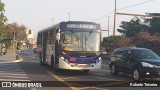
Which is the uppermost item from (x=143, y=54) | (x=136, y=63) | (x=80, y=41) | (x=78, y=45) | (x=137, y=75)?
(x=80, y=41)

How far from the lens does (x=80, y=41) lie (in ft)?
73.2

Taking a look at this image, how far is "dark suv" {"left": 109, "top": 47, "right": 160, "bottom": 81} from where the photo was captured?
1867 centimetres

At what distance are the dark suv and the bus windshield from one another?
1482 mm

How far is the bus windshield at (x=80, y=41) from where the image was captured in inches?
874

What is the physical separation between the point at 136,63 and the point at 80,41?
4.11 meters

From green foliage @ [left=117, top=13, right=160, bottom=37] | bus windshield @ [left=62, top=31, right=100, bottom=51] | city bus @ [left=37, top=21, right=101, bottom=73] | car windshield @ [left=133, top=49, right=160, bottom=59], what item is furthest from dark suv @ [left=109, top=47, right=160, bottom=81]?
green foliage @ [left=117, top=13, right=160, bottom=37]

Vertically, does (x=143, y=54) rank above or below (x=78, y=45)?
below

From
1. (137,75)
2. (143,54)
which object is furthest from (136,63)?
(143,54)

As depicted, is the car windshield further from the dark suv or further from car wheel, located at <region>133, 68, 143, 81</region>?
car wheel, located at <region>133, 68, 143, 81</region>

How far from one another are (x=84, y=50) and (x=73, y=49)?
0.63 meters

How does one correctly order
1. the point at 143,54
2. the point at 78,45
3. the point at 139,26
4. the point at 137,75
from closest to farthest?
the point at 137,75
the point at 143,54
the point at 78,45
the point at 139,26

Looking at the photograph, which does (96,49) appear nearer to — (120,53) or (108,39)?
(120,53)

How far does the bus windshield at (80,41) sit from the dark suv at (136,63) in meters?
1.48

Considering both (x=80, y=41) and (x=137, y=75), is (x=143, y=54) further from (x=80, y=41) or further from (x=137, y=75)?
(x=80, y=41)
